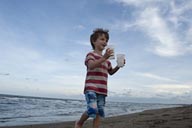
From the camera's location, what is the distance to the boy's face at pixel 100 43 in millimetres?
4645

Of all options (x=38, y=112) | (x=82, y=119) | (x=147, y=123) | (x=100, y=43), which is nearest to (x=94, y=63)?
(x=100, y=43)

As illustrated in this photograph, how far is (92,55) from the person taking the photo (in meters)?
4.57

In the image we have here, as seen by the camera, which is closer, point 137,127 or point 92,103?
point 92,103

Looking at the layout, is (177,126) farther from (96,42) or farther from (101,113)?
(96,42)

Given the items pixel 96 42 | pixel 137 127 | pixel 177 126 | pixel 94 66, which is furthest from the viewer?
pixel 137 127

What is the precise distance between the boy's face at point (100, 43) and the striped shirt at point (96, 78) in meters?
0.15

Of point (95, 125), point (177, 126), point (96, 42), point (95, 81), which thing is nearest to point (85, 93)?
point (95, 81)

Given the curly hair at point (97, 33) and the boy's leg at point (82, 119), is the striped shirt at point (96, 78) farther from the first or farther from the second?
the boy's leg at point (82, 119)

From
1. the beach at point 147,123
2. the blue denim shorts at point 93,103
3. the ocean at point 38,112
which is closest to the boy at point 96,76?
the blue denim shorts at point 93,103

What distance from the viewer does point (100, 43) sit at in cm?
466

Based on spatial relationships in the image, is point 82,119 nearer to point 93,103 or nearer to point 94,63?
point 93,103

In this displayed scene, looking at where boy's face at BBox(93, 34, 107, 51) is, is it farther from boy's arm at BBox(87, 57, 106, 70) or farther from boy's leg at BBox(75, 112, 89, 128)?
boy's leg at BBox(75, 112, 89, 128)

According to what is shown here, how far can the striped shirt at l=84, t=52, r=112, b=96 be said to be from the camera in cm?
449

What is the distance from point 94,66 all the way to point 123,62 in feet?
1.44
